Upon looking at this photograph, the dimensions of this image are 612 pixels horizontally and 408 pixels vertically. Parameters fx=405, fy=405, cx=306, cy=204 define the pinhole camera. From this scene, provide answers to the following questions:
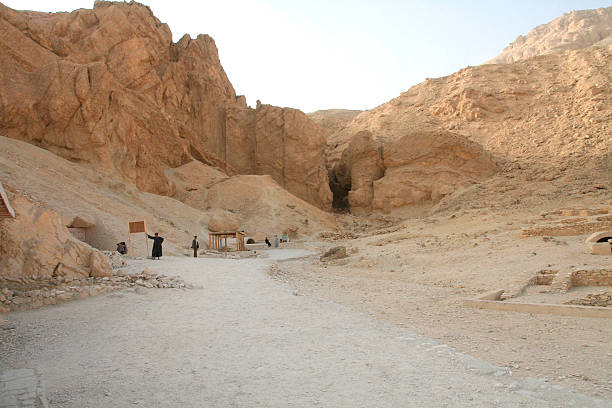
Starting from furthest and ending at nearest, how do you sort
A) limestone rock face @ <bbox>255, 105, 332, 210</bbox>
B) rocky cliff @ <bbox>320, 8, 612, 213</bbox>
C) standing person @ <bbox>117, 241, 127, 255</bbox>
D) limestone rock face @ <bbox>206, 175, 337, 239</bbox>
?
limestone rock face @ <bbox>255, 105, 332, 210</bbox>, limestone rock face @ <bbox>206, 175, 337, 239</bbox>, rocky cliff @ <bbox>320, 8, 612, 213</bbox>, standing person @ <bbox>117, 241, 127, 255</bbox>

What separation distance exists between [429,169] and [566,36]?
6224cm

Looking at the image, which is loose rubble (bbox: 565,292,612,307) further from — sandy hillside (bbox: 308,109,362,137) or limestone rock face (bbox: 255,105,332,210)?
sandy hillside (bbox: 308,109,362,137)

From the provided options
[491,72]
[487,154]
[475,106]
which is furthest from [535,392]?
[491,72]

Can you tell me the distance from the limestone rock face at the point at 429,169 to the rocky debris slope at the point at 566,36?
150 feet

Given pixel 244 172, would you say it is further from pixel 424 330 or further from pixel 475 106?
pixel 424 330

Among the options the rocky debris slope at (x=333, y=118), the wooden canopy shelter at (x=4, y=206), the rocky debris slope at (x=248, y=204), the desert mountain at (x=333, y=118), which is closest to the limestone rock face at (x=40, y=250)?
the wooden canopy shelter at (x=4, y=206)

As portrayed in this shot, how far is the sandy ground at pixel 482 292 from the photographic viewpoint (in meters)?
4.32

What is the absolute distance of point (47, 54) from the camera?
1112 inches

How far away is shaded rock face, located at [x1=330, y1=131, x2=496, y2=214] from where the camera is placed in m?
32.6

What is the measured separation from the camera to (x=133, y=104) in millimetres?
31328

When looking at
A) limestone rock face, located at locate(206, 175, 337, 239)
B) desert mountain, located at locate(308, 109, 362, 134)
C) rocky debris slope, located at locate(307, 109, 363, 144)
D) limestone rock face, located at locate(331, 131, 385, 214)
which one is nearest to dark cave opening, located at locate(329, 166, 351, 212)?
limestone rock face, located at locate(331, 131, 385, 214)

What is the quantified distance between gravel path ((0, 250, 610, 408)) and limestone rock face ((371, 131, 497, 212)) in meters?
27.9

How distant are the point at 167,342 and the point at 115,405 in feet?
5.55

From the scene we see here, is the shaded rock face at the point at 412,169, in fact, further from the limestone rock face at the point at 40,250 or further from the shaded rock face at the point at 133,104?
the limestone rock face at the point at 40,250
